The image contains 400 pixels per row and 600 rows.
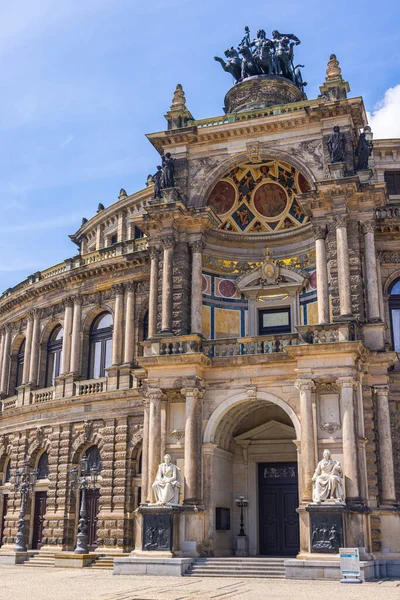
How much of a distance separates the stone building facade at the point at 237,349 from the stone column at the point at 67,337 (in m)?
0.11

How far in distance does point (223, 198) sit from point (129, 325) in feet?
26.5

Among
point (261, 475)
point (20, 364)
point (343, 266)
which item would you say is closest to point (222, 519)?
point (261, 475)

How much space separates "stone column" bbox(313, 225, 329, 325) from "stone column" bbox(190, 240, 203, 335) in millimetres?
5047

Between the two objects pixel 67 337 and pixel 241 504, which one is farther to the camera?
pixel 67 337

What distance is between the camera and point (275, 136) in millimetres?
31938

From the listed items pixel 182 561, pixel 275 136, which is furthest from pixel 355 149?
pixel 182 561

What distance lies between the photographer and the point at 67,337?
127 ft

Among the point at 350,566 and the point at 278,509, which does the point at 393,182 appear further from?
the point at 350,566

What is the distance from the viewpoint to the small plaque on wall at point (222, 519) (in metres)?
28.8

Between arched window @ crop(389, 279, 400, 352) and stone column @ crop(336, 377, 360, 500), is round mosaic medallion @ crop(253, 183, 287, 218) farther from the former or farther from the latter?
stone column @ crop(336, 377, 360, 500)

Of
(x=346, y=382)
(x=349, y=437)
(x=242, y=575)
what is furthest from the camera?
(x=346, y=382)

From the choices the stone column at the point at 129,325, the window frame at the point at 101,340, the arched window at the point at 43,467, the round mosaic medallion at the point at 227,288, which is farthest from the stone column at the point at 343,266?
the arched window at the point at 43,467

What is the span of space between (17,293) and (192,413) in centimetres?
1875

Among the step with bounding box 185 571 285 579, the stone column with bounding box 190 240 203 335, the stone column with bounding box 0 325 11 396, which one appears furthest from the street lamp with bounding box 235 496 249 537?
the stone column with bounding box 0 325 11 396
